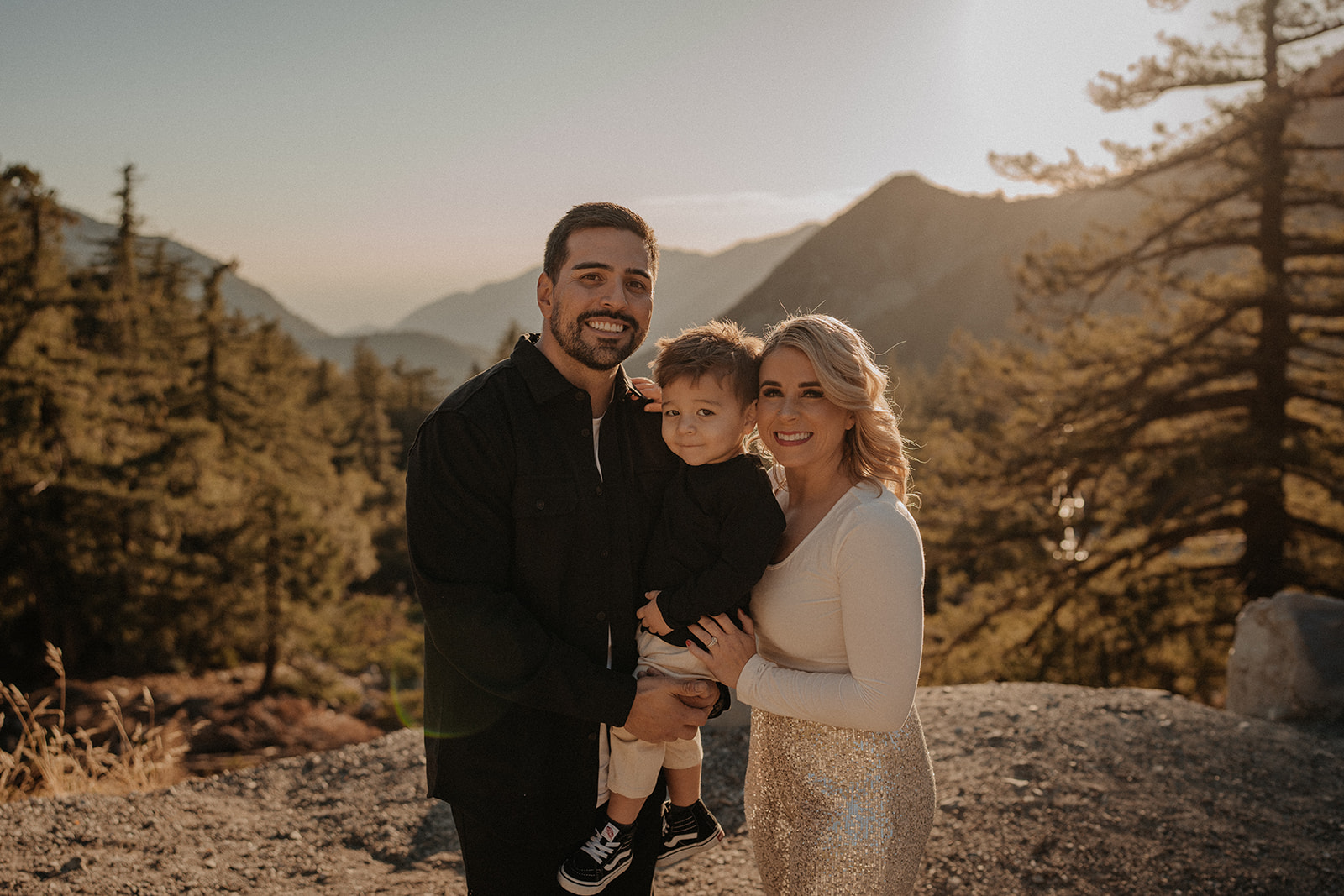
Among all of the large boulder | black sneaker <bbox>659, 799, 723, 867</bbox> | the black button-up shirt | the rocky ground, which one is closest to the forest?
the large boulder

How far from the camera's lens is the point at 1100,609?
10719 millimetres

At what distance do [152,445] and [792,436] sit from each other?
2160cm

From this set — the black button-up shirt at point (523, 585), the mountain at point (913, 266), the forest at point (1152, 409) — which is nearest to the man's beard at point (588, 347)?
the black button-up shirt at point (523, 585)

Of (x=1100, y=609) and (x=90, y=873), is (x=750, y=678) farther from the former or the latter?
(x=1100, y=609)

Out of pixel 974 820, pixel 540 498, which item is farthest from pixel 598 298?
pixel 974 820

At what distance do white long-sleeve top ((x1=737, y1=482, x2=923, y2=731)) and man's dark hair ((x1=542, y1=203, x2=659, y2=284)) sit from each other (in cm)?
114

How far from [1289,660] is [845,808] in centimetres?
655

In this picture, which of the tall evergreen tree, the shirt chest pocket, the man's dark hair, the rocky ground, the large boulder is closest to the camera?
the shirt chest pocket

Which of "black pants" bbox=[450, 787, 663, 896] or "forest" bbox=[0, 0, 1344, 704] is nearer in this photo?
"black pants" bbox=[450, 787, 663, 896]

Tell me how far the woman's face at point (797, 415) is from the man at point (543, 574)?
482 millimetres

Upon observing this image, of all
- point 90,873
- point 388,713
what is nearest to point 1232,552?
point 90,873

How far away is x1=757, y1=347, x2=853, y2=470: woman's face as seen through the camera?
2350mm

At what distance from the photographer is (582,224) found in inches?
101

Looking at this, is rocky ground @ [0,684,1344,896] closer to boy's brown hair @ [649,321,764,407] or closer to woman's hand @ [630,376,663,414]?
woman's hand @ [630,376,663,414]
